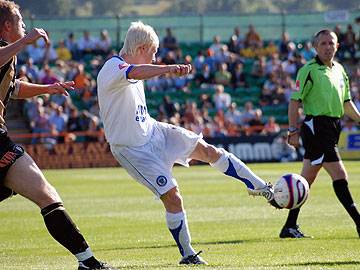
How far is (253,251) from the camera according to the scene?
11.7m

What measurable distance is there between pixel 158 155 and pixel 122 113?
571mm

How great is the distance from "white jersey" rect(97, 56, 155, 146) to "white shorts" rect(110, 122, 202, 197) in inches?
3.4

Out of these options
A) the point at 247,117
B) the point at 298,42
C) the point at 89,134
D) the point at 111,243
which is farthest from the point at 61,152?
the point at 111,243

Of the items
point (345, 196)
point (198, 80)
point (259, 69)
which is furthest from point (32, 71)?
point (345, 196)

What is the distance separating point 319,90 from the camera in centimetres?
1301

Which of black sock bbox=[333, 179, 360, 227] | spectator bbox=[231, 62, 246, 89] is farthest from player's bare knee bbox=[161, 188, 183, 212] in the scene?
spectator bbox=[231, 62, 246, 89]

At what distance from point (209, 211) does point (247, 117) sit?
18.9 metres

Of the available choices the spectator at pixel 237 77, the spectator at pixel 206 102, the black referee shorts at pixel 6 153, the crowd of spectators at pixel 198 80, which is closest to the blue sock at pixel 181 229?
the black referee shorts at pixel 6 153

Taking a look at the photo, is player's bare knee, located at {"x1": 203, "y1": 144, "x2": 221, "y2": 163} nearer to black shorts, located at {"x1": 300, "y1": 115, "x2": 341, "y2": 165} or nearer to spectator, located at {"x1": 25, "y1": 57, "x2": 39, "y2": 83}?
black shorts, located at {"x1": 300, "y1": 115, "x2": 341, "y2": 165}

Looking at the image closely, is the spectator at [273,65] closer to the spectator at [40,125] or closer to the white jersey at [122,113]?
the spectator at [40,125]

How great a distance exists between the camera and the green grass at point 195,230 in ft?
35.7

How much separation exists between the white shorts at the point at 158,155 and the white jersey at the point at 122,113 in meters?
0.09

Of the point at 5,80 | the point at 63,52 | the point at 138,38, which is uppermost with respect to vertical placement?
the point at 138,38

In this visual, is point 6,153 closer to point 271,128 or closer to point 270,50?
point 271,128
